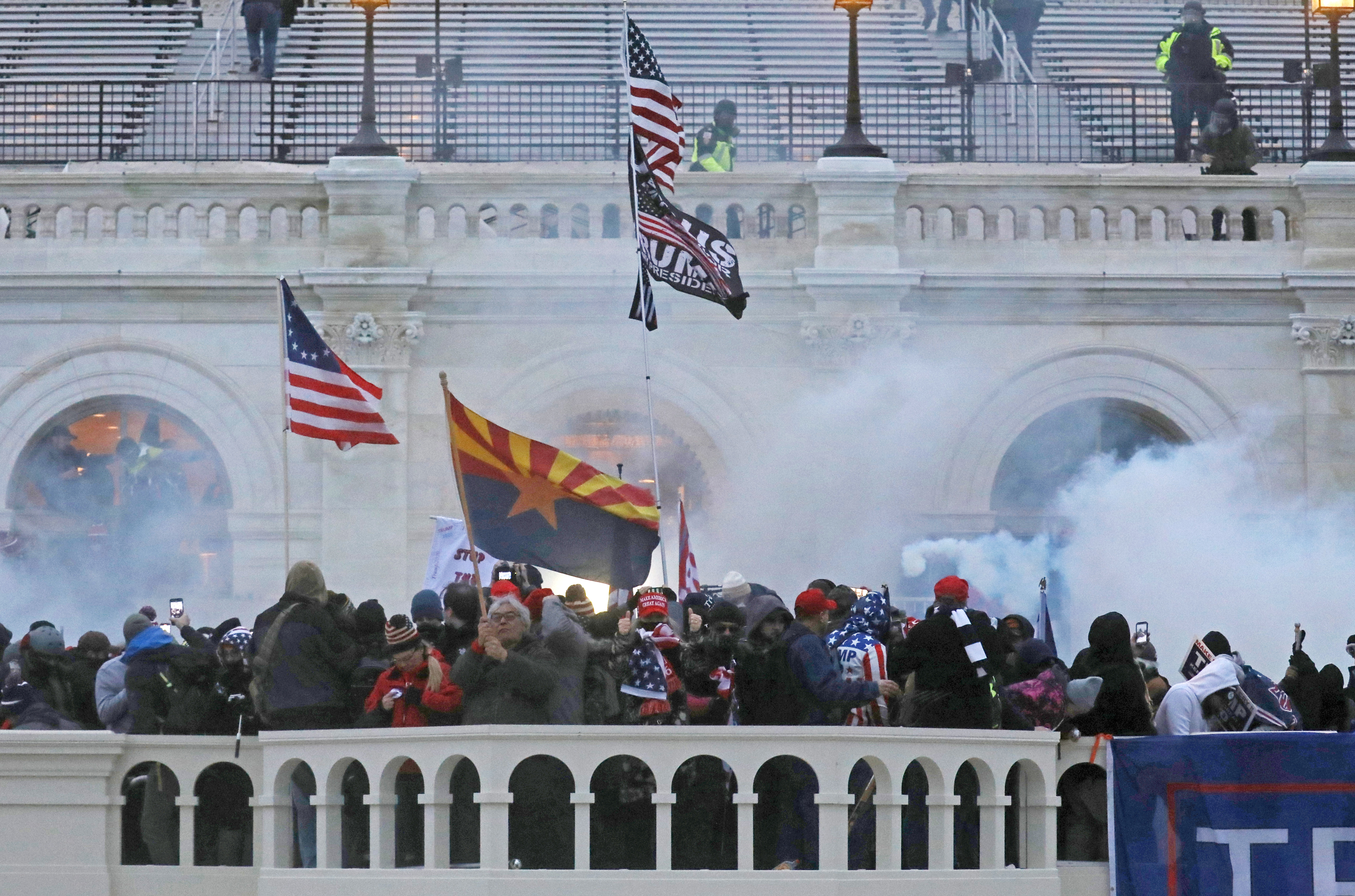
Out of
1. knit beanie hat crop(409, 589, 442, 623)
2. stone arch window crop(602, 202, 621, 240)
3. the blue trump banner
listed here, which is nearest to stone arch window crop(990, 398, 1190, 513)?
stone arch window crop(602, 202, 621, 240)

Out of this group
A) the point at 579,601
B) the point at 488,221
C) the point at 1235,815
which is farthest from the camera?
the point at 488,221

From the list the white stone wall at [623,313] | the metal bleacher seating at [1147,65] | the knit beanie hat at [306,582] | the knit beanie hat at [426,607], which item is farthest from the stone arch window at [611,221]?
the knit beanie hat at [306,582]

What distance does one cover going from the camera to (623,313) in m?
21.1

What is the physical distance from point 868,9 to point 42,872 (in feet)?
74.0

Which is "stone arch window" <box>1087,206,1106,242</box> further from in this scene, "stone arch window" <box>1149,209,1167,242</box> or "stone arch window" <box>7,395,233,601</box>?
"stone arch window" <box>7,395,233,601</box>

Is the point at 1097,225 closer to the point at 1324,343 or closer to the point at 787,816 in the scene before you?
the point at 1324,343

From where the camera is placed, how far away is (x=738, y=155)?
950 inches

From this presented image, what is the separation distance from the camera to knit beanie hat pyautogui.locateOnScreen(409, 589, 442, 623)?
502 inches

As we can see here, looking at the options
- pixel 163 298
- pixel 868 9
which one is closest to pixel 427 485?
pixel 163 298

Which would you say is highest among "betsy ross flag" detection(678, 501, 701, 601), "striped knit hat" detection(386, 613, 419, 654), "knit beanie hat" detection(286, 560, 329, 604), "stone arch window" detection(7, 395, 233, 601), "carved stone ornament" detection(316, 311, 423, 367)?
"carved stone ornament" detection(316, 311, 423, 367)

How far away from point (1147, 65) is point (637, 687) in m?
20.4

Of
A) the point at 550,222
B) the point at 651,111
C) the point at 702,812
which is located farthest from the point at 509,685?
the point at 550,222

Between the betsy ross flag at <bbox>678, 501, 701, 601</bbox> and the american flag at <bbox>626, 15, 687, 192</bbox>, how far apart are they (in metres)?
2.69

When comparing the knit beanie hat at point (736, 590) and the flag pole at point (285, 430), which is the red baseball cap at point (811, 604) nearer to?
the knit beanie hat at point (736, 590)
